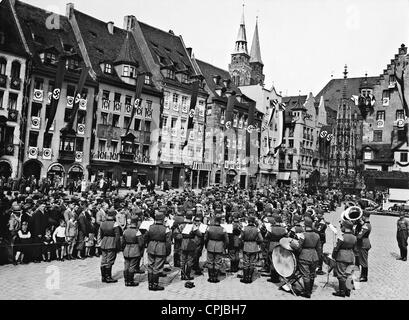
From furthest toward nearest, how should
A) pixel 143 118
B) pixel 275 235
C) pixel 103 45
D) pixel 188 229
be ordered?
pixel 143 118
pixel 103 45
pixel 275 235
pixel 188 229

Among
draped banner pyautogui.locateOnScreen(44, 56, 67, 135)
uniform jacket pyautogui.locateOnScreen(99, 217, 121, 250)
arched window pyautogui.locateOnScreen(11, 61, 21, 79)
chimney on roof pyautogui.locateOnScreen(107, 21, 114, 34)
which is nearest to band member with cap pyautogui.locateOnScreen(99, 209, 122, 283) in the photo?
uniform jacket pyautogui.locateOnScreen(99, 217, 121, 250)

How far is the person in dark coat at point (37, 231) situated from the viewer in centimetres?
1300

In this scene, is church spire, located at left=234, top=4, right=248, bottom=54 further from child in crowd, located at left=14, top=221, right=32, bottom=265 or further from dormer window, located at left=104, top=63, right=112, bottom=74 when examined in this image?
child in crowd, located at left=14, top=221, right=32, bottom=265

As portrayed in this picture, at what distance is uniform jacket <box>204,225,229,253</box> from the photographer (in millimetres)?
11883

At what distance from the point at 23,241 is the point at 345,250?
9550mm

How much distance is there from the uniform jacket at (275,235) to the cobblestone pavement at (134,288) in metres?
1.08

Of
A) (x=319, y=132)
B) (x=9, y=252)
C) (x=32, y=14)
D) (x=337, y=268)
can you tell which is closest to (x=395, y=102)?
(x=319, y=132)

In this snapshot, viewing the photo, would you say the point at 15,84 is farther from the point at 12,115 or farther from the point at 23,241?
the point at 23,241

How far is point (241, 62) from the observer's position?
88.8m

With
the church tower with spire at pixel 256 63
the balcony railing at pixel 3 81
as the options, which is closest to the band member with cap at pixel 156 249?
the balcony railing at pixel 3 81

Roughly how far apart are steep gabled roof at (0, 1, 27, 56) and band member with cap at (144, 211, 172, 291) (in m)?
26.6

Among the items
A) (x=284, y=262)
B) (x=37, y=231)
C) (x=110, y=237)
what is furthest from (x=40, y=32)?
(x=284, y=262)
